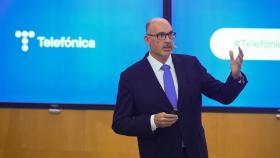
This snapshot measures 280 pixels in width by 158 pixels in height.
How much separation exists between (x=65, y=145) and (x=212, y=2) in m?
2.02

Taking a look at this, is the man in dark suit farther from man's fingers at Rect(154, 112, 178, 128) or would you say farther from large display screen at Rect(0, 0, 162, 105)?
large display screen at Rect(0, 0, 162, 105)

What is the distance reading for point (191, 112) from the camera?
2299 mm

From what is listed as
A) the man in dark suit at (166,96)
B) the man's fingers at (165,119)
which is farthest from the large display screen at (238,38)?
the man's fingers at (165,119)

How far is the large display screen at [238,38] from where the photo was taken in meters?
3.91

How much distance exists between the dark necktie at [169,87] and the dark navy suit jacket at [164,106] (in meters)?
0.03

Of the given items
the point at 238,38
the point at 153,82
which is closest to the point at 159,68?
the point at 153,82

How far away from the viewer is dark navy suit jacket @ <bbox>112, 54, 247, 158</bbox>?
2.23 metres

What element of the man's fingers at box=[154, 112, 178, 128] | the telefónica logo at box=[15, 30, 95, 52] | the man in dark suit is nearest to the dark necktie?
the man in dark suit

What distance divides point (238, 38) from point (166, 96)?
6.32 ft

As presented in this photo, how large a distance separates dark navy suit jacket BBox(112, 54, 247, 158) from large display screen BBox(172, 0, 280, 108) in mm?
1566

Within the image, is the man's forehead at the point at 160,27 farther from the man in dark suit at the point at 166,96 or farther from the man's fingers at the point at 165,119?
the man's fingers at the point at 165,119

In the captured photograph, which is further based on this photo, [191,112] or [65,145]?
[65,145]

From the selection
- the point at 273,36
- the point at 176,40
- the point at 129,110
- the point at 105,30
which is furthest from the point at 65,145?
the point at 273,36

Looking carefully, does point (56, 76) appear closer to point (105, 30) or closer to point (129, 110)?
point (105, 30)
